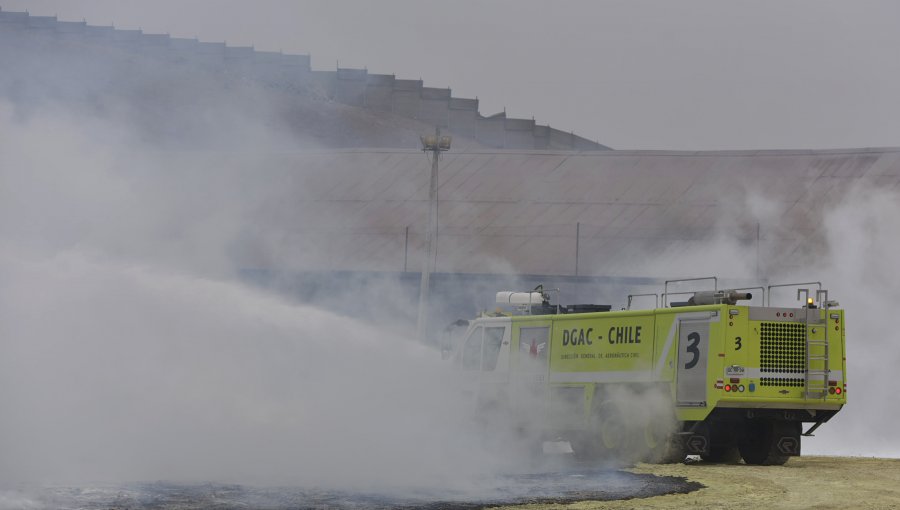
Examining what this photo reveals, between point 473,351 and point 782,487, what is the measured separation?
33.0 ft

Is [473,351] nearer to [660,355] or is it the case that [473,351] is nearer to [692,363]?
[660,355]

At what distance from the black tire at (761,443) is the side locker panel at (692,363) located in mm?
1831

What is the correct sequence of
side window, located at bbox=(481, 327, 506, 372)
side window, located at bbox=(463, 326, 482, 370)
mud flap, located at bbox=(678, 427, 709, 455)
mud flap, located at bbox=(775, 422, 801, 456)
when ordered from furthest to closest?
side window, located at bbox=(463, 326, 482, 370) < side window, located at bbox=(481, 327, 506, 372) < mud flap, located at bbox=(775, 422, 801, 456) < mud flap, located at bbox=(678, 427, 709, 455)

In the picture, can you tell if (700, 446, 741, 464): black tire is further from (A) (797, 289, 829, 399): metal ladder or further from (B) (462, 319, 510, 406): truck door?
(B) (462, 319, 510, 406): truck door

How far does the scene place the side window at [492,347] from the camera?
2756 cm

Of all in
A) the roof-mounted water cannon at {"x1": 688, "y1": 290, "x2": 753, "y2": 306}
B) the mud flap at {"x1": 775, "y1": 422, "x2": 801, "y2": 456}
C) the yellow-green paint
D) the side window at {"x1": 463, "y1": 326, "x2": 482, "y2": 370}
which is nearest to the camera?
the yellow-green paint

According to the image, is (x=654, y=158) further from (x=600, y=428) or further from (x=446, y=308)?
(x=600, y=428)

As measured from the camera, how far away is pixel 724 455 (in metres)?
25.1

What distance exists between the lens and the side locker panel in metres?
23.1

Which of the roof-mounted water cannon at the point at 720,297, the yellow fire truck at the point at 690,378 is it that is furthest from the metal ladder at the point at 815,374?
the roof-mounted water cannon at the point at 720,297

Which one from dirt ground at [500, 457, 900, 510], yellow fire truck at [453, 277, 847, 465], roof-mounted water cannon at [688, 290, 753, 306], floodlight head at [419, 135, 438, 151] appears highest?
floodlight head at [419, 135, 438, 151]

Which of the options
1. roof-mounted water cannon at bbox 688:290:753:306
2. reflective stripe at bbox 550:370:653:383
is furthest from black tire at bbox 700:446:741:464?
roof-mounted water cannon at bbox 688:290:753:306

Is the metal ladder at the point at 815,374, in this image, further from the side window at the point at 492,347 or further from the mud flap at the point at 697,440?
the side window at the point at 492,347

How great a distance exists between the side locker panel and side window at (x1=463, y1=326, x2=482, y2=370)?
17.8 ft
